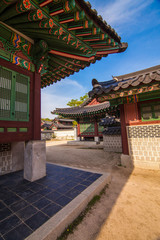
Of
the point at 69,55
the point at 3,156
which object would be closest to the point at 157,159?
the point at 69,55

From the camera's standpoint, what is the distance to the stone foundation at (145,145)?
5000 millimetres

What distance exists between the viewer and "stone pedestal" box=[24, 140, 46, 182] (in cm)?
343

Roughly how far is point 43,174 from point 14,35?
4576 millimetres

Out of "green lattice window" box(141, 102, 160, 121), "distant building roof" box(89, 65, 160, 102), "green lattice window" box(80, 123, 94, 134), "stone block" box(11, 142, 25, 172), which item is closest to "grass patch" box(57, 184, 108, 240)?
"stone block" box(11, 142, 25, 172)

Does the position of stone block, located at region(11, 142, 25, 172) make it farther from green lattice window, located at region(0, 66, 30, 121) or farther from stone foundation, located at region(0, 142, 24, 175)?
green lattice window, located at region(0, 66, 30, 121)

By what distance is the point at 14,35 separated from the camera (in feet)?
10.5

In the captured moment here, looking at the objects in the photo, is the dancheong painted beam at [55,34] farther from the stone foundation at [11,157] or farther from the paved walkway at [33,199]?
the paved walkway at [33,199]

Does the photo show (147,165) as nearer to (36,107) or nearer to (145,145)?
(145,145)

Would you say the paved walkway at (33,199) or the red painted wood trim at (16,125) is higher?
the red painted wood trim at (16,125)

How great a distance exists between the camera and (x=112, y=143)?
33.4 ft

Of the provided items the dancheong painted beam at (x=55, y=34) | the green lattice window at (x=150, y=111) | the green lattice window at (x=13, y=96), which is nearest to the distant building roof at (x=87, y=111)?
the green lattice window at (x=150, y=111)

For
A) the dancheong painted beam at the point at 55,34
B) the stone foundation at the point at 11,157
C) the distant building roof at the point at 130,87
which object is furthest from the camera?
the stone foundation at the point at 11,157

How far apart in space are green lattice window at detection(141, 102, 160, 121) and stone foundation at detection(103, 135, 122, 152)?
4792 mm

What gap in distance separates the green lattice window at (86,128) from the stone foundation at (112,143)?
210 inches
